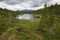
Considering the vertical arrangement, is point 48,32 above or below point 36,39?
below

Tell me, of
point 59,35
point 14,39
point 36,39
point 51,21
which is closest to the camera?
point 14,39

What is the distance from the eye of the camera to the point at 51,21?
94625 mm

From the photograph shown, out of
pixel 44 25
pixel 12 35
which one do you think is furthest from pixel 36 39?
pixel 44 25

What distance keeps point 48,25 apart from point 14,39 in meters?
71.7

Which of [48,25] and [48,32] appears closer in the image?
[48,32]

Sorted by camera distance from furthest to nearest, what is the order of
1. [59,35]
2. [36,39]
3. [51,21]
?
[51,21] < [59,35] < [36,39]

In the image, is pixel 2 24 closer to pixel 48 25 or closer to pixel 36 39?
pixel 48 25

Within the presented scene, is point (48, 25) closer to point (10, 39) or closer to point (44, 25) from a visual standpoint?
point (44, 25)

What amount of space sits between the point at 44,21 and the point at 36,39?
72949 mm

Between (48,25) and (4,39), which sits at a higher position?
(4,39)

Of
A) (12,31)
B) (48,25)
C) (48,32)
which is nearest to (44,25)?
(48,25)

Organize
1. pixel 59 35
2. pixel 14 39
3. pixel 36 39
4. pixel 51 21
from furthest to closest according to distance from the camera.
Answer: pixel 51 21 → pixel 59 35 → pixel 36 39 → pixel 14 39

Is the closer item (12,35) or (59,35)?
(12,35)

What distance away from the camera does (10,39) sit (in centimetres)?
2508
